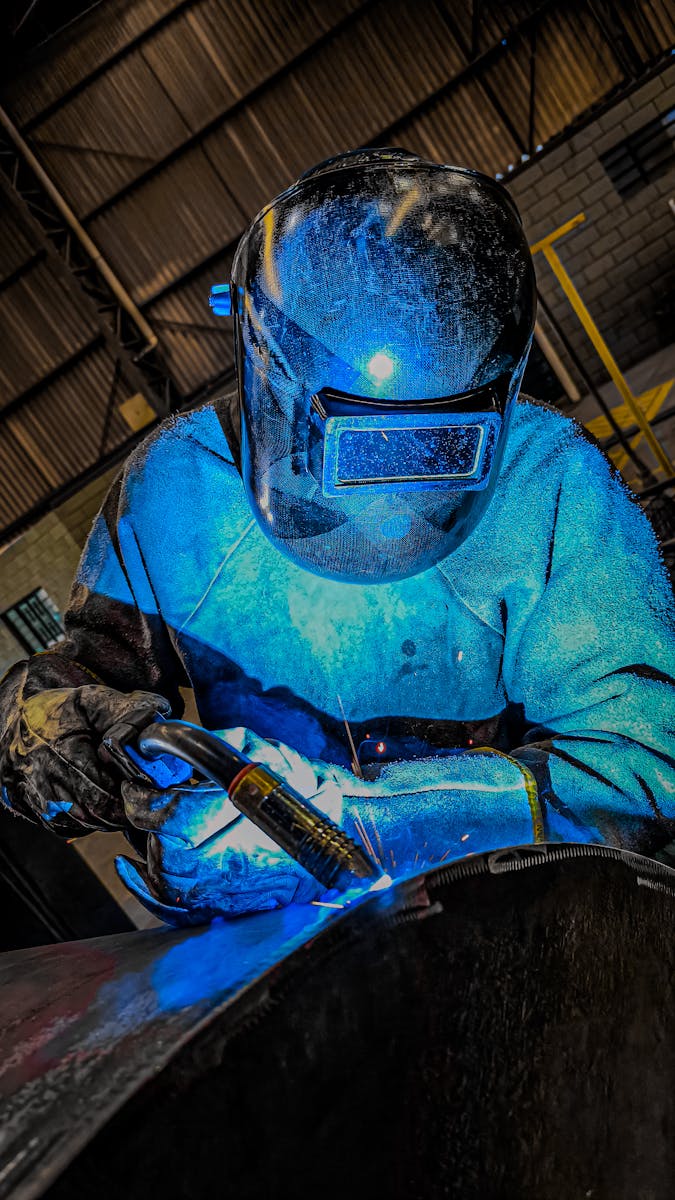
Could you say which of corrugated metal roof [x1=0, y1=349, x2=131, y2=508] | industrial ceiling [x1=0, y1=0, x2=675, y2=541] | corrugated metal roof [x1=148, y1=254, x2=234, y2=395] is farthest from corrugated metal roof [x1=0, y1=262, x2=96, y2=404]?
corrugated metal roof [x1=148, y1=254, x2=234, y2=395]

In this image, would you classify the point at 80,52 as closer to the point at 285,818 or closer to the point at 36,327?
the point at 36,327

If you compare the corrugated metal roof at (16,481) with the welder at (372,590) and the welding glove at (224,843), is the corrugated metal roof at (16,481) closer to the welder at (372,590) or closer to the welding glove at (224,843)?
the welder at (372,590)

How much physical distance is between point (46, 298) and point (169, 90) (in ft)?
10.6

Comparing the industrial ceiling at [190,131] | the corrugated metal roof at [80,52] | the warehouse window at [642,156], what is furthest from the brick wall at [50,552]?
the warehouse window at [642,156]

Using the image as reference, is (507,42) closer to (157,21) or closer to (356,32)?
(356,32)

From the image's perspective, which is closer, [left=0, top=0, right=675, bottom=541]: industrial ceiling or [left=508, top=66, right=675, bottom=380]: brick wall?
[left=0, top=0, right=675, bottom=541]: industrial ceiling

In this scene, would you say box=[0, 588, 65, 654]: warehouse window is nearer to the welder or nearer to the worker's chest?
the welder

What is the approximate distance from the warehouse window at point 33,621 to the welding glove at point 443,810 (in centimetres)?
1166

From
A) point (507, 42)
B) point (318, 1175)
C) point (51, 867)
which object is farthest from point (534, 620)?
point (507, 42)

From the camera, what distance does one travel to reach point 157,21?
417 inches

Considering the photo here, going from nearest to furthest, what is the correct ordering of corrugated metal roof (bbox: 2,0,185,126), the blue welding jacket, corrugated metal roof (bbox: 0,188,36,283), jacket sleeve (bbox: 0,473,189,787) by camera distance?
the blue welding jacket → jacket sleeve (bbox: 0,473,189,787) → corrugated metal roof (bbox: 2,0,185,126) → corrugated metal roof (bbox: 0,188,36,283)

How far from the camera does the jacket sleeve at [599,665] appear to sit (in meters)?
1.49

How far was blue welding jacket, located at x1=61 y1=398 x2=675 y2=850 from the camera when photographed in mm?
1731

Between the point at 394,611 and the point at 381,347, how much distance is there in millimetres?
644
